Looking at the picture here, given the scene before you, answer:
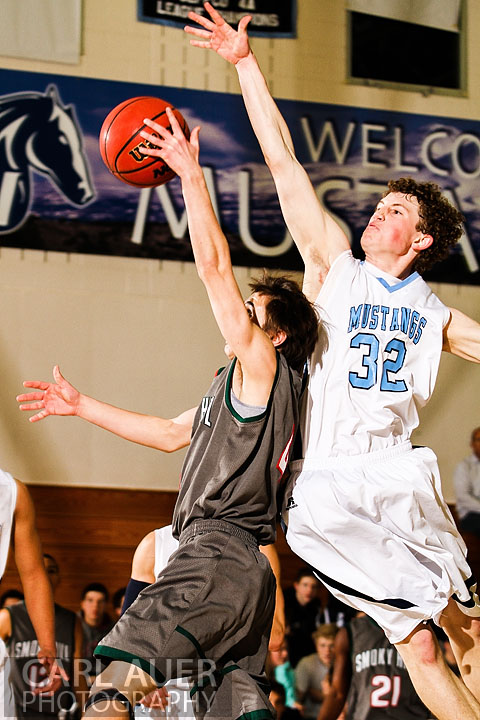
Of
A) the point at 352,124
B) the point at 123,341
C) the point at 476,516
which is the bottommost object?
the point at 476,516

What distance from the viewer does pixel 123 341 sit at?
855cm

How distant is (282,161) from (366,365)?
0.95 metres

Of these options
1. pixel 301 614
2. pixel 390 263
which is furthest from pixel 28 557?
pixel 301 614

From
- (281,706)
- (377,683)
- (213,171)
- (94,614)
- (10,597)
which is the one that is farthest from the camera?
(213,171)

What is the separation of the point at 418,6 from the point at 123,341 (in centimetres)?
482

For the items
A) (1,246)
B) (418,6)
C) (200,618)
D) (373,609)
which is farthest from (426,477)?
(418,6)

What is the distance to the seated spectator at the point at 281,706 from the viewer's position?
22.6ft

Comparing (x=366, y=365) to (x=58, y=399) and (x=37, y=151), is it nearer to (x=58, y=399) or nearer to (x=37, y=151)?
(x=58, y=399)

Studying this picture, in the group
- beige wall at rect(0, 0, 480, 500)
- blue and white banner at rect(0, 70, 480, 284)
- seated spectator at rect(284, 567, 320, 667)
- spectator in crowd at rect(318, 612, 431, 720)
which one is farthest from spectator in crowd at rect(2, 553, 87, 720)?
blue and white banner at rect(0, 70, 480, 284)

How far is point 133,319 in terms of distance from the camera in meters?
8.62

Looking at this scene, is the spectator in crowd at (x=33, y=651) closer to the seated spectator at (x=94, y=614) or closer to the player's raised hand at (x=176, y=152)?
the seated spectator at (x=94, y=614)

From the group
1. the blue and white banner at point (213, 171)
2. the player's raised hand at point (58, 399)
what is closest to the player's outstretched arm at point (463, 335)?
the player's raised hand at point (58, 399)

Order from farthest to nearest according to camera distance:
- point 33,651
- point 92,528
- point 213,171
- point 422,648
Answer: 1. point 213,171
2. point 92,528
3. point 33,651
4. point 422,648

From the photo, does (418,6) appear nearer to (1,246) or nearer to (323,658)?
(1,246)
